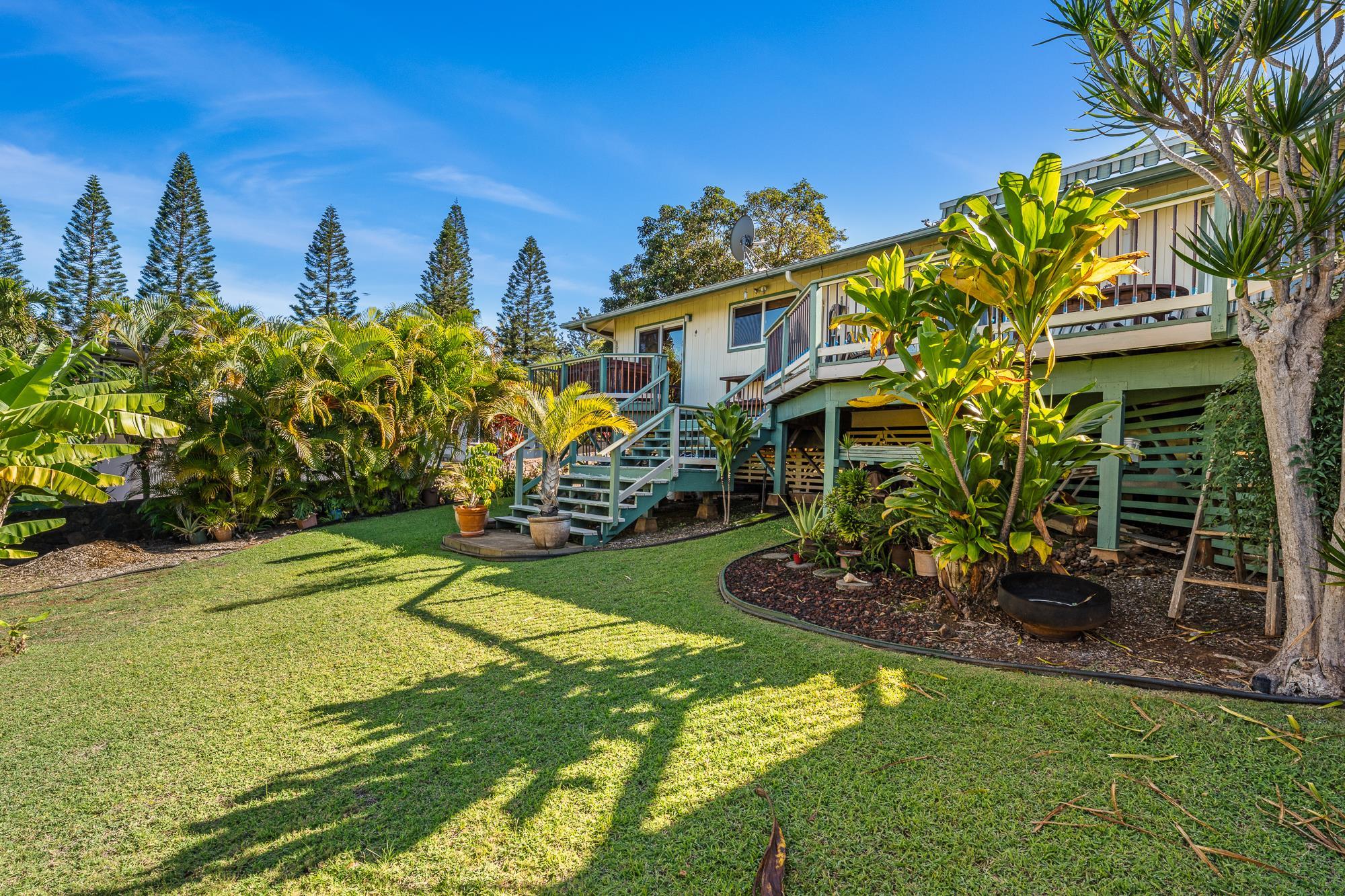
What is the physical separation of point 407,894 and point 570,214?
2334cm

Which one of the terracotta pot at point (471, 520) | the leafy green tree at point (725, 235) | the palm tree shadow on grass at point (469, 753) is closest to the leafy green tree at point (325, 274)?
the leafy green tree at point (725, 235)

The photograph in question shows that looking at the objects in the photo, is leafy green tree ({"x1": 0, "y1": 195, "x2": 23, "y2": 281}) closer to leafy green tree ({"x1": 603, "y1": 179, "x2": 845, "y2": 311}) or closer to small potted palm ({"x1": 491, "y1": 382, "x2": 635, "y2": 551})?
leafy green tree ({"x1": 603, "y1": 179, "x2": 845, "y2": 311})

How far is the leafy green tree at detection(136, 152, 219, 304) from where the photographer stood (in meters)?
25.7

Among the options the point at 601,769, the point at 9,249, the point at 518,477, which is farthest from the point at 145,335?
the point at 9,249

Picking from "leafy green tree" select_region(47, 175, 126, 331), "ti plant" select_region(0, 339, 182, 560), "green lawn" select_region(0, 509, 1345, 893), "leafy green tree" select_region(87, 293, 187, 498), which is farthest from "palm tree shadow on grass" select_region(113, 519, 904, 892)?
"leafy green tree" select_region(47, 175, 126, 331)

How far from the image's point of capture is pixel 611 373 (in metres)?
13.9

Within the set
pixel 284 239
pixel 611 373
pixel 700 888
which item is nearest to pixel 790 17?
pixel 611 373

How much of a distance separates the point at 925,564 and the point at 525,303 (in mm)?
30388

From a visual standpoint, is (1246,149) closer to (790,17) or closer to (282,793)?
(282,793)

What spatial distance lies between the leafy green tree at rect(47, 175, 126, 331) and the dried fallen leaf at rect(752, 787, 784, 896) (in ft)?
106

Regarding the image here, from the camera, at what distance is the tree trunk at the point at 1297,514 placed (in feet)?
9.73

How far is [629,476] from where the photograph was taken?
946 centimetres

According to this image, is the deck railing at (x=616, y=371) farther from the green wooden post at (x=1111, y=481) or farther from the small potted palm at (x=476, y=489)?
the green wooden post at (x=1111, y=481)

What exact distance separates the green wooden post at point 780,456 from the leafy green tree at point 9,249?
27.8 metres
